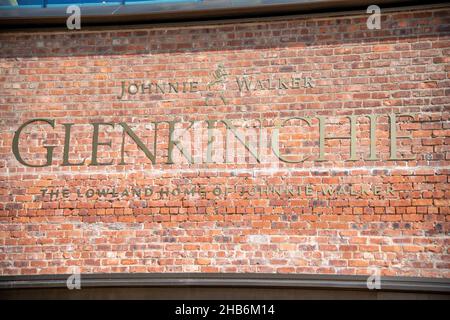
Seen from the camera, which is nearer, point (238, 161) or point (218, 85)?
point (238, 161)

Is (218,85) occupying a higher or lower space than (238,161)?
higher

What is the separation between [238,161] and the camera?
7.03 m

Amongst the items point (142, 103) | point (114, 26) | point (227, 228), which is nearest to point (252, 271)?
point (227, 228)

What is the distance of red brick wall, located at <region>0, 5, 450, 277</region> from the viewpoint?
6688 mm

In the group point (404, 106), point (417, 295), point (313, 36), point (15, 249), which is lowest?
point (417, 295)

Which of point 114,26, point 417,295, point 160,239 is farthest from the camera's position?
point 114,26

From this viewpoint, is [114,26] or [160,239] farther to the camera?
[114,26]

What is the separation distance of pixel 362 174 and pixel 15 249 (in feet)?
12.7

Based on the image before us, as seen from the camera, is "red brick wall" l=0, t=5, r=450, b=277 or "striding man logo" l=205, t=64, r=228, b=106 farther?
"striding man logo" l=205, t=64, r=228, b=106

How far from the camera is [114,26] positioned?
295 inches

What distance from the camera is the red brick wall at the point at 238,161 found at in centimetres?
669

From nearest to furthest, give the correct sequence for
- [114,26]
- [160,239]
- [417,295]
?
[417,295] < [160,239] < [114,26]

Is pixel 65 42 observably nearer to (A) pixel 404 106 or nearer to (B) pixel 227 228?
(B) pixel 227 228

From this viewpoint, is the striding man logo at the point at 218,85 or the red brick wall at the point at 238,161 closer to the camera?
the red brick wall at the point at 238,161
